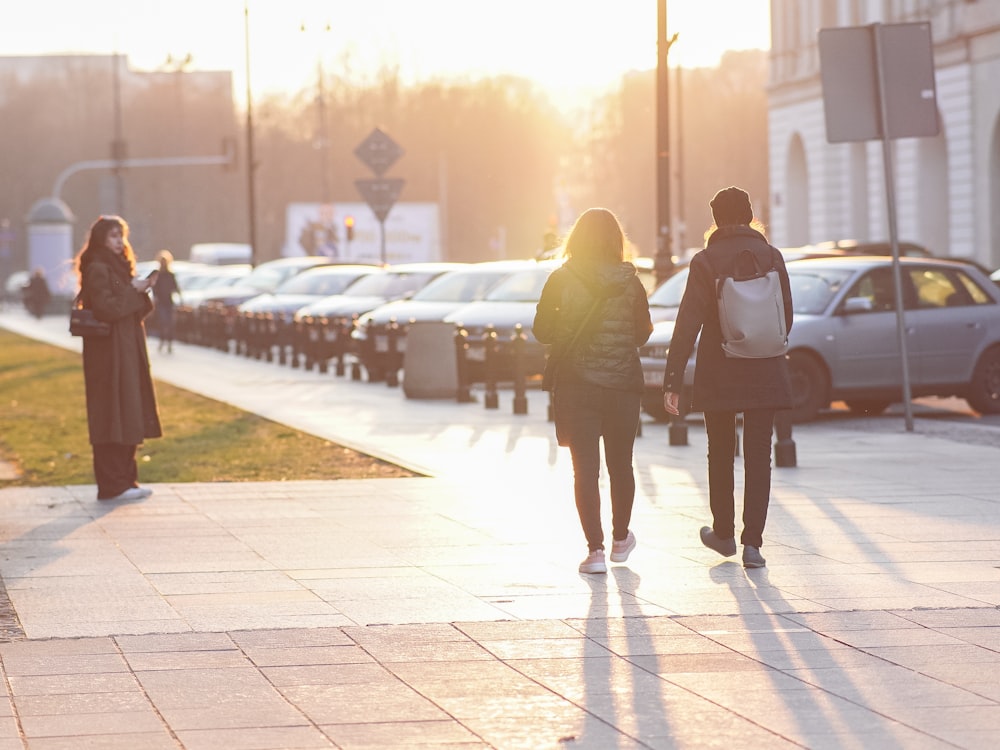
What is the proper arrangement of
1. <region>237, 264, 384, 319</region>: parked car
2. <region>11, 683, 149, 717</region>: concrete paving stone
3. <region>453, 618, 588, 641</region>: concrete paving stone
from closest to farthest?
<region>11, 683, 149, 717</region>: concrete paving stone < <region>453, 618, 588, 641</region>: concrete paving stone < <region>237, 264, 384, 319</region>: parked car

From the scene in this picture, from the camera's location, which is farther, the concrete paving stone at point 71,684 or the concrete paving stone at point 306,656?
the concrete paving stone at point 306,656

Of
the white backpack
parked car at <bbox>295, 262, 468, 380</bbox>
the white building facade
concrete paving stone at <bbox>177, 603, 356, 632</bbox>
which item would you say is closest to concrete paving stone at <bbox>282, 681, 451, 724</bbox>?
concrete paving stone at <bbox>177, 603, 356, 632</bbox>

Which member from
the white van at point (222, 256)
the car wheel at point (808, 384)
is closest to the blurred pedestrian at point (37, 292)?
the white van at point (222, 256)

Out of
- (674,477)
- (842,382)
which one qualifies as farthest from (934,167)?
(674,477)

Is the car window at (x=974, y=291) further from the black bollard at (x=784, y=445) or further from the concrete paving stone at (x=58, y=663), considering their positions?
the concrete paving stone at (x=58, y=663)

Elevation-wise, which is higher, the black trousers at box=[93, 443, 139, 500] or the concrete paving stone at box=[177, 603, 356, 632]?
the black trousers at box=[93, 443, 139, 500]

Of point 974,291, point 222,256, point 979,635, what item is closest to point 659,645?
point 979,635

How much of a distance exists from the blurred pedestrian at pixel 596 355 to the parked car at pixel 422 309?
1522 centimetres

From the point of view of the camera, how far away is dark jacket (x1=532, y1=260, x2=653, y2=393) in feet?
30.3

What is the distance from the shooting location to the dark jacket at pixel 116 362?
12.2 m

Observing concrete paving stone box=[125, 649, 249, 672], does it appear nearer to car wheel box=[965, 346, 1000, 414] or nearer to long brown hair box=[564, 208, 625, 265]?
long brown hair box=[564, 208, 625, 265]

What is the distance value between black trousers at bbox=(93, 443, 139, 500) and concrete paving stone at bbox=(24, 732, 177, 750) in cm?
640

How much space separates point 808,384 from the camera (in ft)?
57.8

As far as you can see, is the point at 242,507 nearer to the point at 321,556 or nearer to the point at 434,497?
the point at 434,497
